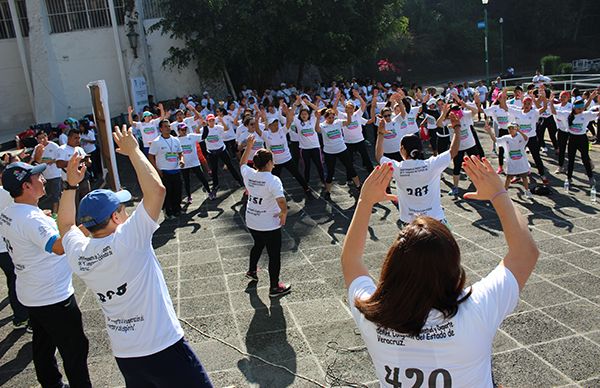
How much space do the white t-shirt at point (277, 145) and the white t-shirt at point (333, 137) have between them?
2.82 ft

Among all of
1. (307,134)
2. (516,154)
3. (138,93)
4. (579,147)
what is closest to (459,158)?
(516,154)

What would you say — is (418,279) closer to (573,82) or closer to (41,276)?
(41,276)

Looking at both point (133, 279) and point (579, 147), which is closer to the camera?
point (133, 279)

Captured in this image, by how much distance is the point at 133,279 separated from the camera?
10.0ft

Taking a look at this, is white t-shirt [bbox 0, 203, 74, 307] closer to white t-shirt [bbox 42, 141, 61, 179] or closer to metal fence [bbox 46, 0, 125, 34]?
white t-shirt [bbox 42, 141, 61, 179]

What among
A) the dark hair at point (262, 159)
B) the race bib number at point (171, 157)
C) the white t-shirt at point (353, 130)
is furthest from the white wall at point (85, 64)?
the dark hair at point (262, 159)

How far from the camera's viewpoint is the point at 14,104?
2298cm

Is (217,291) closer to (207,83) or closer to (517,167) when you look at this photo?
(517,167)

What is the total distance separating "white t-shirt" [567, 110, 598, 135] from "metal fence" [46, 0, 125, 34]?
18353mm

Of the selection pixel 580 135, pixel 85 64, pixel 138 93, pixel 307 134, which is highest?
pixel 85 64

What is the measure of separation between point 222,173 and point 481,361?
41.6 feet

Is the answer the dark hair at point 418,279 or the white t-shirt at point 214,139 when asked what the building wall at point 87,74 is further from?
the dark hair at point 418,279

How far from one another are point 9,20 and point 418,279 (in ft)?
83.7

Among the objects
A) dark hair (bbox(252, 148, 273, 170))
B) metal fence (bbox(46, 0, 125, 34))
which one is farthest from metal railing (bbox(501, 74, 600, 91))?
metal fence (bbox(46, 0, 125, 34))
